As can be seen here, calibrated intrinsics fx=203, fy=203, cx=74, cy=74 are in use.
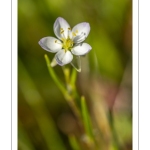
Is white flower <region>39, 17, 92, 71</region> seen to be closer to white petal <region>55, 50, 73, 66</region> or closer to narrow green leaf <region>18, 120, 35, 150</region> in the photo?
white petal <region>55, 50, 73, 66</region>

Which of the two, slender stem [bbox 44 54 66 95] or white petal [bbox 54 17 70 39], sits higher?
white petal [bbox 54 17 70 39]

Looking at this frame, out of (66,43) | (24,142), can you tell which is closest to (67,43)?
(66,43)

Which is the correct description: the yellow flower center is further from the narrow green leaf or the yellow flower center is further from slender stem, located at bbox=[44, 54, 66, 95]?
the narrow green leaf

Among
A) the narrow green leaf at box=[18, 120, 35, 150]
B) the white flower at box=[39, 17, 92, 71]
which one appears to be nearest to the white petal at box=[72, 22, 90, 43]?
the white flower at box=[39, 17, 92, 71]

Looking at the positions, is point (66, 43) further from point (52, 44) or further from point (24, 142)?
point (24, 142)

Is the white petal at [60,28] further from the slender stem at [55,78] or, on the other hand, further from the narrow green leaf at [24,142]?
the narrow green leaf at [24,142]
